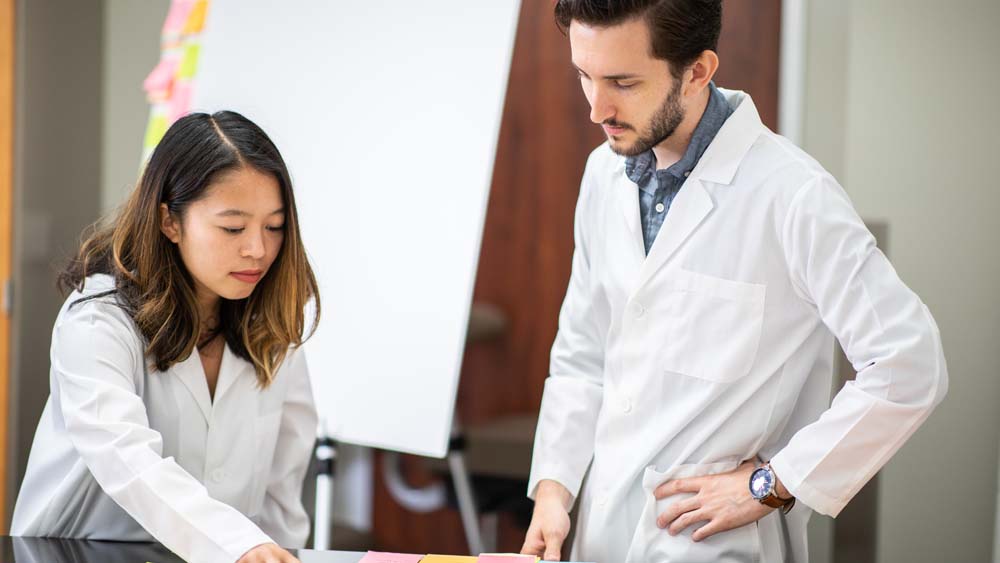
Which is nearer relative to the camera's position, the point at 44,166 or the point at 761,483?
the point at 761,483

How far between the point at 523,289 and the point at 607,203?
132cm

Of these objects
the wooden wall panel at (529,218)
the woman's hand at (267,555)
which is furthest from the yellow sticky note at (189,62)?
the woman's hand at (267,555)

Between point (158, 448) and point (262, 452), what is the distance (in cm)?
24

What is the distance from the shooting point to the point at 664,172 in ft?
4.19

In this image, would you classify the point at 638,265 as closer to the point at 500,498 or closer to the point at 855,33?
the point at 855,33

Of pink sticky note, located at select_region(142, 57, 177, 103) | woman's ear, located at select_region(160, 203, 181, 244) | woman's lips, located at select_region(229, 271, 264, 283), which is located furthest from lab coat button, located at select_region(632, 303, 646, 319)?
pink sticky note, located at select_region(142, 57, 177, 103)

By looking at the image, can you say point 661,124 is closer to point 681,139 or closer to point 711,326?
point 681,139

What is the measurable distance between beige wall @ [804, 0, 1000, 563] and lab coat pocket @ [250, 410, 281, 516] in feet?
3.79

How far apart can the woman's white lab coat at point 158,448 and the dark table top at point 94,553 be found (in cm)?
5

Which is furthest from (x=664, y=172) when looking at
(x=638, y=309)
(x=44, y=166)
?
(x=44, y=166)

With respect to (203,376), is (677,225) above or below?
above

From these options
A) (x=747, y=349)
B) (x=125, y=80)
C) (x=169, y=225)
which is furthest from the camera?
(x=125, y=80)

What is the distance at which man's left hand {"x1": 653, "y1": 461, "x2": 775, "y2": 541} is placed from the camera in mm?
1176

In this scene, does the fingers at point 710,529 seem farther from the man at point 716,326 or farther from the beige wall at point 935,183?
the beige wall at point 935,183
